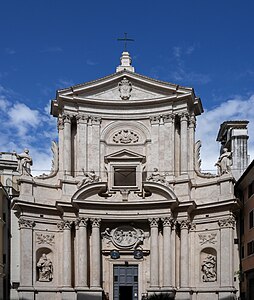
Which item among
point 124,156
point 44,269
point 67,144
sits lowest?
point 44,269

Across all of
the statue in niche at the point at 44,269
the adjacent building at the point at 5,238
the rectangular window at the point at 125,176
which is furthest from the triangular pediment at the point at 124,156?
the statue in niche at the point at 44,269

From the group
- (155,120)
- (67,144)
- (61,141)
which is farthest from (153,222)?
(61,141)

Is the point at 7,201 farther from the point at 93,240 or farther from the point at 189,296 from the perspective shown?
the point at 189,296

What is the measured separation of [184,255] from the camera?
45.6 m

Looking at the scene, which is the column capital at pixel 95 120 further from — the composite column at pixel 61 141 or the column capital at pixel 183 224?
the column capital at pixel 183 224

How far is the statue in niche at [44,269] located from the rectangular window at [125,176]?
822cm

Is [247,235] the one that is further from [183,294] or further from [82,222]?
[82,222]

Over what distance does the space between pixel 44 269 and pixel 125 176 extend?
31.7ft

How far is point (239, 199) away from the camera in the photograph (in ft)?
151

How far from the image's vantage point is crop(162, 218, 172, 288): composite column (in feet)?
147

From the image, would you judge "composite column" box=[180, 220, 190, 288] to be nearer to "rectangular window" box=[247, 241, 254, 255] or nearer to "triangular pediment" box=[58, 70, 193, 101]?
"rectangular window" box=[247, 241, 254, 255]

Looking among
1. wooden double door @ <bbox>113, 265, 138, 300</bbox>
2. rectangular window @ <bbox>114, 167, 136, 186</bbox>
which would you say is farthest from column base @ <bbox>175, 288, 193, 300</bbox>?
rectangular window @ <bbox>114, 167, 136, 186</bbox>

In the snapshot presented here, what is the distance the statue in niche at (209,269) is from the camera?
45.2 metres

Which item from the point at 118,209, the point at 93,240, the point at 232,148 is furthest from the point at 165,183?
the point at 232,148
